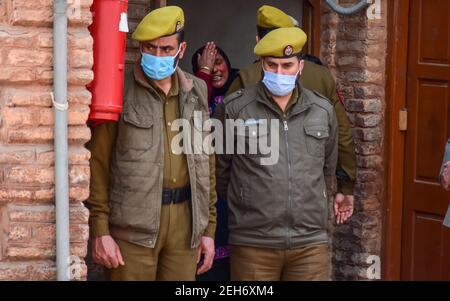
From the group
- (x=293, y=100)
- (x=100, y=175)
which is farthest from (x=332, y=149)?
(x=100, y=175)

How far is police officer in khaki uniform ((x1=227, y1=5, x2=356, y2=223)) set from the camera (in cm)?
645

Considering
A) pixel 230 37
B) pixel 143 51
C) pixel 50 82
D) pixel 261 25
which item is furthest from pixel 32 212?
pixel 230 37

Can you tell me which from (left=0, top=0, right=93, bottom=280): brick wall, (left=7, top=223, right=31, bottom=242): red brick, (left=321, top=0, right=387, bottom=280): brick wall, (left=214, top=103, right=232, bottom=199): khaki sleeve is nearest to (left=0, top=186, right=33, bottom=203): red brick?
(left=0, top=0, right=93, bottom=280): brick wall

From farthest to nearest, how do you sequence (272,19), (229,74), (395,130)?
(395,130) → (229,74) → (272,19)

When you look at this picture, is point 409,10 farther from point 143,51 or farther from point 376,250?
point 143,51

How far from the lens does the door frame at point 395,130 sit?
714cm

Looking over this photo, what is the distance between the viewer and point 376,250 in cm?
732

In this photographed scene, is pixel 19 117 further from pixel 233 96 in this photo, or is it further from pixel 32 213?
pixel 233 96

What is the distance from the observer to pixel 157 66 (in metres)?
5.55

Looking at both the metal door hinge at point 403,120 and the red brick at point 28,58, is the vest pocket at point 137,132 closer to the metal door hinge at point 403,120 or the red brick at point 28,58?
the red brick at point 28,58

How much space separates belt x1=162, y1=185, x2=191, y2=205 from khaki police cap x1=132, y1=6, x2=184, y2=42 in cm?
74

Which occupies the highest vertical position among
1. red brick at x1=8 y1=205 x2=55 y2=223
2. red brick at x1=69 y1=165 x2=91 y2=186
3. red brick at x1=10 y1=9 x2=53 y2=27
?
red brick at x1=10 y1=9 x2=53 y2=27

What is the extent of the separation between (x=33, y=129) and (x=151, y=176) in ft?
2.19

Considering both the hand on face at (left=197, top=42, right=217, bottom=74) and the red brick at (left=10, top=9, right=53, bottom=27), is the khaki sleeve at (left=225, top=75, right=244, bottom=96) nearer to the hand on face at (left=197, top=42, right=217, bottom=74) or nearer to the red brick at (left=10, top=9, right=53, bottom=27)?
the hand on face at (left=197, top=42, right=217, bottom=74)
